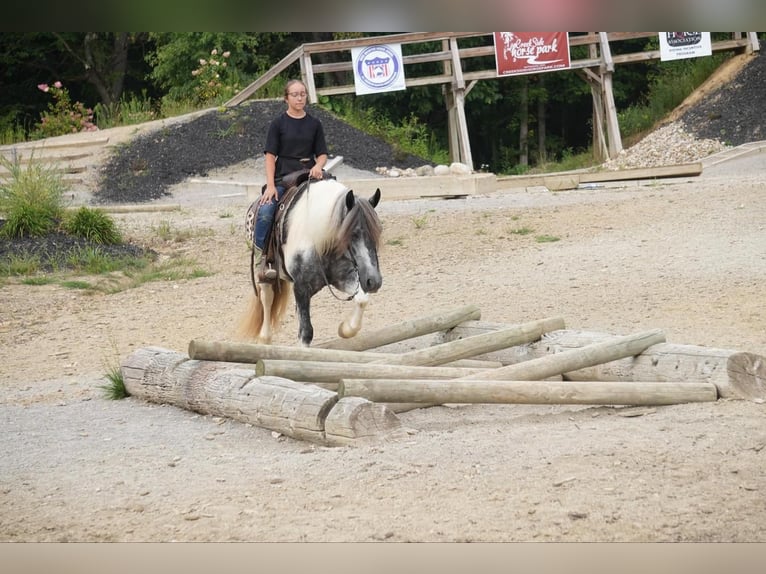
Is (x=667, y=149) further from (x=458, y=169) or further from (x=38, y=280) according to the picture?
(x=38, y=280)

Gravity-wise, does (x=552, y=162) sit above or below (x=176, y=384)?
above

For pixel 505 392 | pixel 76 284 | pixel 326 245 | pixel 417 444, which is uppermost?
pixel 326 245

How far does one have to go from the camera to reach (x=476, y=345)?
17.7 ft

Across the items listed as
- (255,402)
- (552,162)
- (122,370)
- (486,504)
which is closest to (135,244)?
(122,370)

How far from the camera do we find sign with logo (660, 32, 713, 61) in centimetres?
963

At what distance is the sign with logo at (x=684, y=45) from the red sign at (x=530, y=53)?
0.86 meters

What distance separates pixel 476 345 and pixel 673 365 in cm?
91

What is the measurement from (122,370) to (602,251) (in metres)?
3.96

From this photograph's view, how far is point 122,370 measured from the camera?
546 cm


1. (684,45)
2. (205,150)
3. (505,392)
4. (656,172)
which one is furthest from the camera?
(656,172)

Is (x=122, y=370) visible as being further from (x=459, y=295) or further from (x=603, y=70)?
(x=603, y=70)

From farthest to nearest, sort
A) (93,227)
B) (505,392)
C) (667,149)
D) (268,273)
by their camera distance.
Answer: (667,149)
(93,227)
(268,273)
(505,392)

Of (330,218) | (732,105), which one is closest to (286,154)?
(330,218)

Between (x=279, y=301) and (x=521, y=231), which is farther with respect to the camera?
(x=521, y=231)
